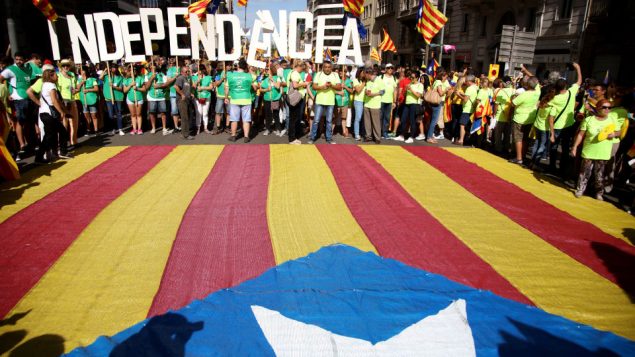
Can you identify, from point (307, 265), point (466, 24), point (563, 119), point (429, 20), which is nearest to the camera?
point (307, 265)

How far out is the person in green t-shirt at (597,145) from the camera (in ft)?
21.7

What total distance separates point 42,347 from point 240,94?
7969 millimetres

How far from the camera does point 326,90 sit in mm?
10406

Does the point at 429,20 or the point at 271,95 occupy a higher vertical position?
the point at 429,20

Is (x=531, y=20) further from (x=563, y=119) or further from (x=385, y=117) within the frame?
(x=563, y=119)

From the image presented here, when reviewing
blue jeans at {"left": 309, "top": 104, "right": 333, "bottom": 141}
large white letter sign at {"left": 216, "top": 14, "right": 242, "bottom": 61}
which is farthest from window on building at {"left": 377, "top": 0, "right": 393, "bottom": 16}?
blue jeans at {"left": 309, "top": 104, "right": 333, "bottom": 141}

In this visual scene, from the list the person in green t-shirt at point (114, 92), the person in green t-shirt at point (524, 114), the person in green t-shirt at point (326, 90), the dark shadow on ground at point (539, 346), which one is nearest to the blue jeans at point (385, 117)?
the person in green t-shirt at point (326, 90)

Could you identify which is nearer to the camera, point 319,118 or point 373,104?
point 319,118

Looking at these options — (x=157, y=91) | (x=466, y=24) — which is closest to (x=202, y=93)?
(x=157, y=91)

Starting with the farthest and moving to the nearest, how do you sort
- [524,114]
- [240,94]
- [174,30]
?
[174,30] → [240,94] → [524,114]

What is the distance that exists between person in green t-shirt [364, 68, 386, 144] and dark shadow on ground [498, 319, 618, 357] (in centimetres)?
788

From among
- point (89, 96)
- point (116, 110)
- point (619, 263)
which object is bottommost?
point (619, 263)

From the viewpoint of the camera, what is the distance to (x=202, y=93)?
11.6 m

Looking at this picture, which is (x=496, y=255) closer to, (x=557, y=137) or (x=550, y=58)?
(x=557, y=137)
